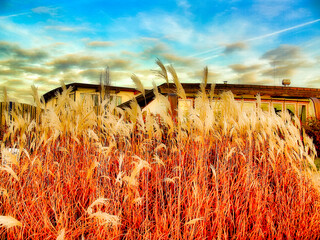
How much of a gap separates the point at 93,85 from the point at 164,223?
48.0 ft

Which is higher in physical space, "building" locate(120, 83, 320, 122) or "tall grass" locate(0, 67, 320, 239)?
"building" locate(120, 83, 320, 122)

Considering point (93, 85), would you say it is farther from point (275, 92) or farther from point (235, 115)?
point (235, 115)

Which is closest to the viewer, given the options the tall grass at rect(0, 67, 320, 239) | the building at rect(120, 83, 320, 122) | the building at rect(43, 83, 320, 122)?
the tall grass at rect(0, 67, 320, 239)

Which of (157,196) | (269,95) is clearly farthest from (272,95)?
(157,196)

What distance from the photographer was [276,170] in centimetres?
298

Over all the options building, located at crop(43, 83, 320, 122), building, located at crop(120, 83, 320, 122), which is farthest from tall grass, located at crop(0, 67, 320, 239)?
building, located at crop(43, 83, 320, 122)

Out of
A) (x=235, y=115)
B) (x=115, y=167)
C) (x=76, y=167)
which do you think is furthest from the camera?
(x=235, y=115)

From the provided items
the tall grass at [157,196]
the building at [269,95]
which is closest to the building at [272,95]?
the building at [269,95]

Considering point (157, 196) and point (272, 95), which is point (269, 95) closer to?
point (272, 95)

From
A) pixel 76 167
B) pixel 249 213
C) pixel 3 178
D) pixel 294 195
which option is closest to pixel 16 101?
pixel 3 178

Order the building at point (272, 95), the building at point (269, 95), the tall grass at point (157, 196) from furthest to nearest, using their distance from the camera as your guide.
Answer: the building at point (269, 95) → the building at point (272, 95) → the tall grass at point (157, 196)

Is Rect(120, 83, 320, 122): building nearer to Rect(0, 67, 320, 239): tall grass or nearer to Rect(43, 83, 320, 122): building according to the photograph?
Rect(43, 83, 320, 122): building

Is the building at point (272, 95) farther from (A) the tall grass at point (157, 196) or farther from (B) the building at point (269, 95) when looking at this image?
(A) the tall grass at point (157, 196)

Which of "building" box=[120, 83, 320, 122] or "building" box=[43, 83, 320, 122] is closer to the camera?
"building" box=[120, 83, 320, 122]
